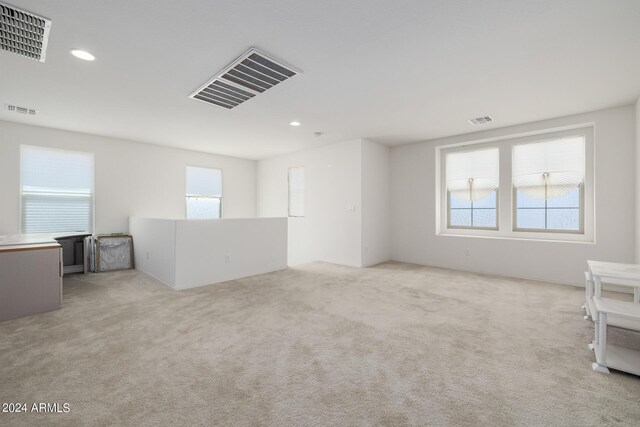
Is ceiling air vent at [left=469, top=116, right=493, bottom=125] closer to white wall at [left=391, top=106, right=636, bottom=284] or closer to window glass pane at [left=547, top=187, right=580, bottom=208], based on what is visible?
white wall at [left=391, top=106, right=636, bottom=284]

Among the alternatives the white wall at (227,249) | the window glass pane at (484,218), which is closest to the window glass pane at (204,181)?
the white wall at (227,249)

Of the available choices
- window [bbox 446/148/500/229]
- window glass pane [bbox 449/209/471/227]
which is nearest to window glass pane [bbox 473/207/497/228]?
window [bbox 446/148/500/229]

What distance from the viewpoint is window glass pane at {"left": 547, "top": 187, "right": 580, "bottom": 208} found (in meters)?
4.45

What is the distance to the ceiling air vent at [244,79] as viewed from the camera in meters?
2.69

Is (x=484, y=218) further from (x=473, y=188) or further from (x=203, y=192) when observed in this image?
(x=203, y=192)

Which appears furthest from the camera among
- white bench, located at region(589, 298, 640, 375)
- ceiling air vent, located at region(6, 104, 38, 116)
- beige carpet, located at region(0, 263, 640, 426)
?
ceiling air vent, located at region(6, 104, 38, 116)

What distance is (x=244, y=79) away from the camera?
120 inches

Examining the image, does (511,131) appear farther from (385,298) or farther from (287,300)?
(287,300)

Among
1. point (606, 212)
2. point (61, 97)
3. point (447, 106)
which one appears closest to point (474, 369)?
point (447, 106)

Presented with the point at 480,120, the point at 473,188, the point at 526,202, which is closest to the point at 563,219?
the point at 526,202

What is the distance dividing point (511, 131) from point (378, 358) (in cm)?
472

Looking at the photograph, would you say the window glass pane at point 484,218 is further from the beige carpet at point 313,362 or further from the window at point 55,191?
the window at point 55,191

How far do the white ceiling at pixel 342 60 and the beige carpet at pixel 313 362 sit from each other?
2659 mm

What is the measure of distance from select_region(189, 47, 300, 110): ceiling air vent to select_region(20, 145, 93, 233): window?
354cm
